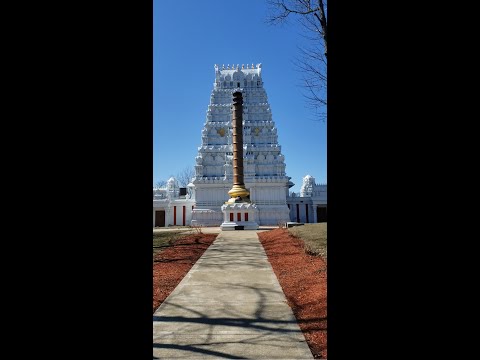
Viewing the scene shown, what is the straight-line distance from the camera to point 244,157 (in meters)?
37.8

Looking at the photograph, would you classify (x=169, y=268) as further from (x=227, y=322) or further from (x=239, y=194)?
(x=239, y=194)

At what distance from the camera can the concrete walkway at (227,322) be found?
359cm

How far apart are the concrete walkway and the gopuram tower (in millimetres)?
28260

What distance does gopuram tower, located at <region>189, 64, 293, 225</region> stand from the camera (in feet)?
119

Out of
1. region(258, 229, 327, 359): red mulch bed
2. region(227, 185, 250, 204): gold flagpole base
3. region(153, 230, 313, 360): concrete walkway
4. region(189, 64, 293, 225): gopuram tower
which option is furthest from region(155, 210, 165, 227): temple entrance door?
region(153, 230, 313, 360): concrete walkway

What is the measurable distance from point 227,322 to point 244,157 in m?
33.6

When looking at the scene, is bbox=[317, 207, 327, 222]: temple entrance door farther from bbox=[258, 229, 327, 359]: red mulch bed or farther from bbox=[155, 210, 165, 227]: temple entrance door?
bbox=[258, 229, 327, 359]: red mulch bed

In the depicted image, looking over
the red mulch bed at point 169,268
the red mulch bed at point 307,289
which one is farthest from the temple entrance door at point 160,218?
the red mulch bed at point 307,289

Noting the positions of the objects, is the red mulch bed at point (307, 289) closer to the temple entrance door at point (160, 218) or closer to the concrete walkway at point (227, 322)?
the concrete walkway at point (227, 322)

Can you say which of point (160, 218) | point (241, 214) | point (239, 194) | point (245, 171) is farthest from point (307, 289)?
point (160, 218)
